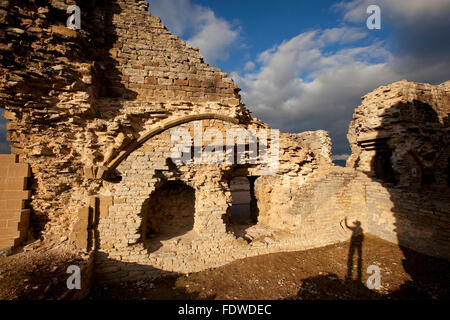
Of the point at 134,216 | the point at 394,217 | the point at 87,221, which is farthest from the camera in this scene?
the point at 394,217

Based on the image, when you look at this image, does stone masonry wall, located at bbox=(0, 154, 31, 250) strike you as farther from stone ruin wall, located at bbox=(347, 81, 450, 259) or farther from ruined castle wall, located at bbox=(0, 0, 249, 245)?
stone ruin wall, located at bbox=(347, 81, 450, 259)

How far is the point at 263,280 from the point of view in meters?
4.48

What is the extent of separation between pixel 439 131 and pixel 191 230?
411 inches

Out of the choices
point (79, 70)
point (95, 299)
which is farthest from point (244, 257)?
point (79, 70)

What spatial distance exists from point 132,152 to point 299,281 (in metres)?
5.42

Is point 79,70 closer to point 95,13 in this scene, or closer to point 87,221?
point 95,13

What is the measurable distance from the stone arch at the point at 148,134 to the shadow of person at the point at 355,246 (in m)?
5.28

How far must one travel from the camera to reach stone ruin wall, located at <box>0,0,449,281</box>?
13.8 ft

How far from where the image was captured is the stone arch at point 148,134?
4.49 meters

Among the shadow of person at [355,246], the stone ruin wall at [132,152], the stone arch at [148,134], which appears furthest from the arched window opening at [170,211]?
the shadow of person at [355,246]

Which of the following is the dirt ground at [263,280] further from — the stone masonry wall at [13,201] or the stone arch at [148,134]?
the stone arch at [148,134]

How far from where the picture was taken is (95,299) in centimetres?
389
